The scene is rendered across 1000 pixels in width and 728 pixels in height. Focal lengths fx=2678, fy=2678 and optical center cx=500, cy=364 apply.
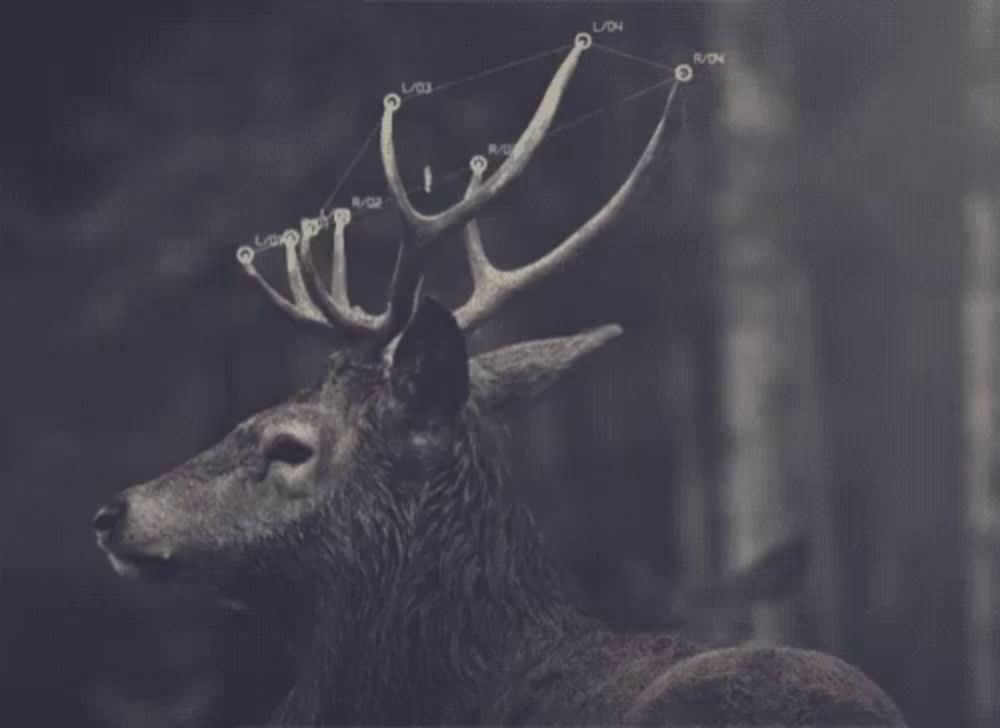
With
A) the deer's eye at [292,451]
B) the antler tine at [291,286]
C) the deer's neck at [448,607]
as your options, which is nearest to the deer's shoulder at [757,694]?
the deer's neck at [448,607]

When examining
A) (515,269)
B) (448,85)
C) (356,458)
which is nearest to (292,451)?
(356,458)

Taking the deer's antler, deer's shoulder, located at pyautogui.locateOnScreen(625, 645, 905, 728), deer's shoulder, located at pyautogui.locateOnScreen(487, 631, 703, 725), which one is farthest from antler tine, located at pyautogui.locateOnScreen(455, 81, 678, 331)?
deer's shoulder, located at pyautogui.locateOnScreen(625, 645, 905, 728)

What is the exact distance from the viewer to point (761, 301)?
3.51 metres

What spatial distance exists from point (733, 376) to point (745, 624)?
331 millimetres

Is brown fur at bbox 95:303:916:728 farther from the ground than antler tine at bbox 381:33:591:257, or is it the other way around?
antler tine at bbox 381:33:591:257

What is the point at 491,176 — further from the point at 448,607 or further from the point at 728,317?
the point at 448,607

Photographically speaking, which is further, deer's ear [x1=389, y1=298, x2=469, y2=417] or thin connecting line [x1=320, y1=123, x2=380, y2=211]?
thin connecting line [x1=320, y1=123, x2=380, y2=211]

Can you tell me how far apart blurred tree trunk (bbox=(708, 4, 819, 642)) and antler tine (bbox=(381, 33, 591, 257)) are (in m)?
0.18

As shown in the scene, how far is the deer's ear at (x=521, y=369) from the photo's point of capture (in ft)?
10.9

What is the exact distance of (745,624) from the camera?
11.2 feet

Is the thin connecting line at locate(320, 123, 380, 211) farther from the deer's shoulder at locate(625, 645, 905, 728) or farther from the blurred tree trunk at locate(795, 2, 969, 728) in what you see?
the deer's shoulder at locate(625, 645, 905, 728)

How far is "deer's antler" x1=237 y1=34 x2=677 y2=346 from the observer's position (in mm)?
3279

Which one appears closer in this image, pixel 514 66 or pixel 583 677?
pixel 583 677

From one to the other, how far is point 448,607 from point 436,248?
45cm
